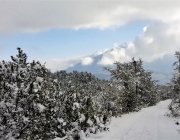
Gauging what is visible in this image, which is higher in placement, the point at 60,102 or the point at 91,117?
the point at 60,102

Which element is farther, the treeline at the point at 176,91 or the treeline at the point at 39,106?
the treeline at the point at 176,91

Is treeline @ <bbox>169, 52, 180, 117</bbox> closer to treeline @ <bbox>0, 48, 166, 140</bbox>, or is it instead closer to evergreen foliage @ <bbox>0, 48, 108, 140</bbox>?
treeline @ <bbox>0, 48, 166, 140</bbox>

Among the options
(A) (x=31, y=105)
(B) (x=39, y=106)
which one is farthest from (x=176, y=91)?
(A) (x=31, y=105)

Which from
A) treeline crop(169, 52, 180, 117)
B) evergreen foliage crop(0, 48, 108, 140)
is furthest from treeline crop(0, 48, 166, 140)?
treeline crop(169, 52, 180, 117)

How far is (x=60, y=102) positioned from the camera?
12727 mm

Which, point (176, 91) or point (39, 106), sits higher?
point (176, 91)

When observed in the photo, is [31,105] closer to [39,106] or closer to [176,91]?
[39,106]

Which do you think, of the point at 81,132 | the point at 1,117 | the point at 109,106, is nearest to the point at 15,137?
the point at 1,117

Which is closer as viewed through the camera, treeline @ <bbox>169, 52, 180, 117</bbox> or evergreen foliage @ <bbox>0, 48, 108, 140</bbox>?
evergreen foliage @ <bbox>0, 48, 108, 140</bbox>

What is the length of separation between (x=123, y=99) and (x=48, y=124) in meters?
21.0

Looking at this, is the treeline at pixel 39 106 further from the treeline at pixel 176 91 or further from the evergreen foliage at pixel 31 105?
the treeline at pixel 176 91

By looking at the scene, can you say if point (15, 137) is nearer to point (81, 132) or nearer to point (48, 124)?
point (48, 124)

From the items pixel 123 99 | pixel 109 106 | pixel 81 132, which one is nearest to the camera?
pixel 81 132

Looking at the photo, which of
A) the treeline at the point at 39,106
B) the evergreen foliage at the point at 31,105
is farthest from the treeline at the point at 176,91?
the evergreen foliage at the point at 31,105
